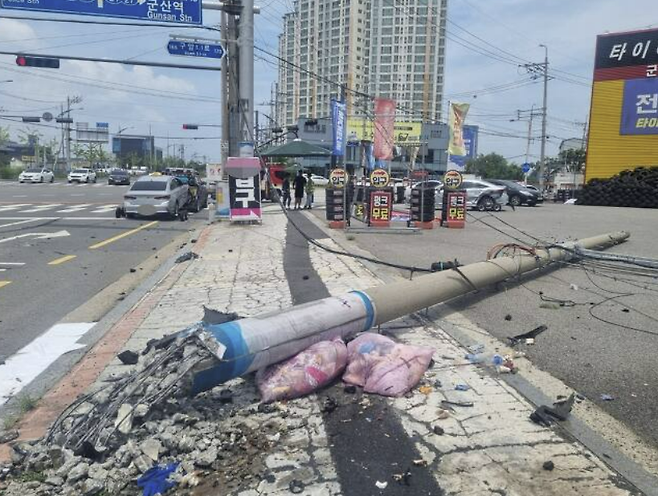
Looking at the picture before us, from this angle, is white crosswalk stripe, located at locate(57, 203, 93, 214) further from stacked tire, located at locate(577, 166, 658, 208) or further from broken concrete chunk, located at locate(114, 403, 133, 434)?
stacked tire, located at locate(577, 166, 658, 208)

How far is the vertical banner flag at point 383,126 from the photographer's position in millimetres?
26578

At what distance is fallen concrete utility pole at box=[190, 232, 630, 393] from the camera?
383 cm

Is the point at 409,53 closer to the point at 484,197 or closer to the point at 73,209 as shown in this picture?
the point at 484,197

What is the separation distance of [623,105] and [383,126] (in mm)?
19130

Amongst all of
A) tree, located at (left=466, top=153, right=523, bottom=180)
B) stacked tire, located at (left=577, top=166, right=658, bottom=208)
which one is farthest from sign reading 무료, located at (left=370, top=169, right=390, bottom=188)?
tree, located at (left=466, top=153, right=523, bottom=180)

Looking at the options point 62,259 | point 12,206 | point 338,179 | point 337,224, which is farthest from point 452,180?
point 12,206

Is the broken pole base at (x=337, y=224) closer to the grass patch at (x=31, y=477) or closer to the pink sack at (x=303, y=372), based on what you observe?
the pink sack at (x=303, y=372)

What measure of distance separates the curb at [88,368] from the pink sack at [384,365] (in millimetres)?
2187

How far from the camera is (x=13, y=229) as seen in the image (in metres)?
15.7

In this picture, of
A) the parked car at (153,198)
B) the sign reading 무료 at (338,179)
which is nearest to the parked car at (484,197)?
the sign reading 무료 at (338,179)

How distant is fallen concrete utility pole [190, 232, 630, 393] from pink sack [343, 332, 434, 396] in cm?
29

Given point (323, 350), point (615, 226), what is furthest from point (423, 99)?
point (323, 350)

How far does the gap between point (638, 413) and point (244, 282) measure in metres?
5.86

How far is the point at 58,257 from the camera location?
1130 centimetres
